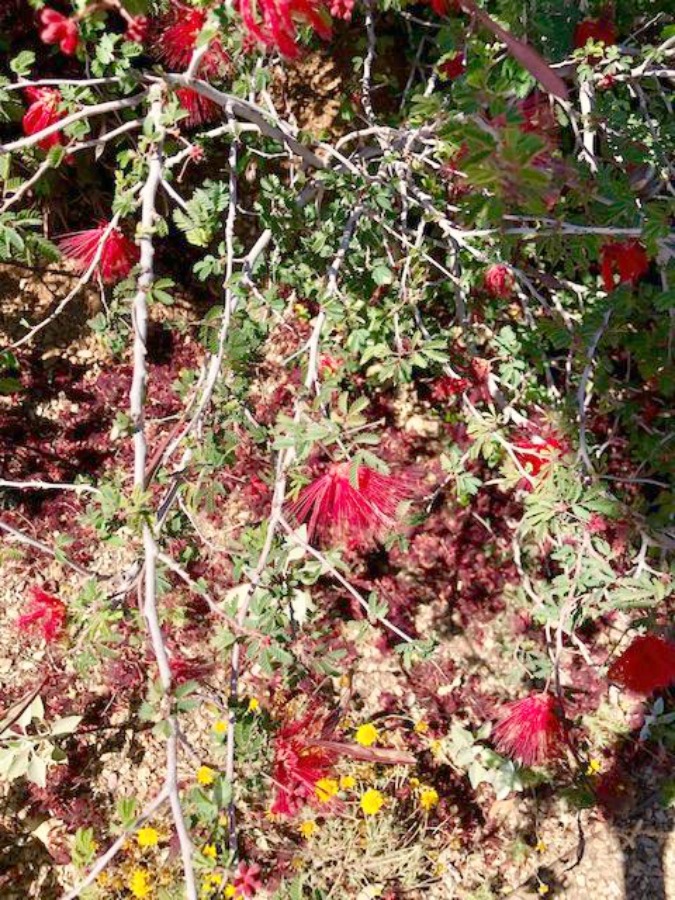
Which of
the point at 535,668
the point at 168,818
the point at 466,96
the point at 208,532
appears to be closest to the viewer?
the point at 466,96

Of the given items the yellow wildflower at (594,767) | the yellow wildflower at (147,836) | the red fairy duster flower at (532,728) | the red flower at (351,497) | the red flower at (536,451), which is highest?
the red flower at (351,497)

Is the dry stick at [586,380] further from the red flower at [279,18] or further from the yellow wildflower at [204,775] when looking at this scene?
the yellow wildflower at [204,775]

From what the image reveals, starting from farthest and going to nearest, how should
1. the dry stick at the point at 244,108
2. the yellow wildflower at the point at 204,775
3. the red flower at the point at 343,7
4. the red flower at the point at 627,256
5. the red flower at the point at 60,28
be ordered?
the yellow wildflower at the point at 204,775
the red flower at the point at 627,256
the dry stick at the point at 244,108
the red flower at the point at 343,7
the red flower at the point at 60,28

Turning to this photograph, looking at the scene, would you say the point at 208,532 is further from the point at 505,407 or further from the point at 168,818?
the point at 505,407

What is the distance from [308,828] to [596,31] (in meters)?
2.42

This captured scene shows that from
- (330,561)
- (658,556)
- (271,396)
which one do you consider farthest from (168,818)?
(658,556)

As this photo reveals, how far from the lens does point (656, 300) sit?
6.44 feet

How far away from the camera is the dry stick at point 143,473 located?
3.94 feet

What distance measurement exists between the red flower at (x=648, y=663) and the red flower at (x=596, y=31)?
5.40 feet

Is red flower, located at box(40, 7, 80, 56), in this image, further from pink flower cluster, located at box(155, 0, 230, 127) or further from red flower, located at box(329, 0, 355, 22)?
pink flower cluster, located at box(155, 0, 230, 127)

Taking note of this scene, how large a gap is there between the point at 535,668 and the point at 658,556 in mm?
610

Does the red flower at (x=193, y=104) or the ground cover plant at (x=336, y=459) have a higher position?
the red flower at (x=193, y=104)

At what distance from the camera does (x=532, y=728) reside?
2123 mm

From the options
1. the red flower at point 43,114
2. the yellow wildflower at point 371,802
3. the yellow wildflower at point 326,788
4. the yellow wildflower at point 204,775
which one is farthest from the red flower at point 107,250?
the yellow wildflower at point 371,802
